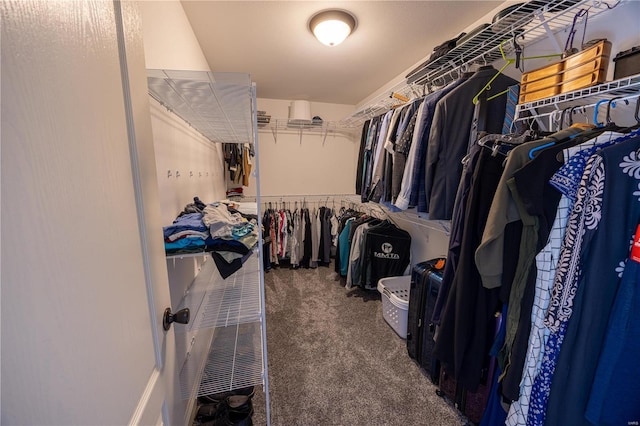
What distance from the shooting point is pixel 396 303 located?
6.51 feet

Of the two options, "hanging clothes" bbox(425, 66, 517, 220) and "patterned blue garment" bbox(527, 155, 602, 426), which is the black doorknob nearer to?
"patterned blue garment" bbox(527, 155, 602, 426)

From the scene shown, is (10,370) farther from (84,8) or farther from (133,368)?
(84,8)

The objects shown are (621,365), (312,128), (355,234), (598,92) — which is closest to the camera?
(621,365)

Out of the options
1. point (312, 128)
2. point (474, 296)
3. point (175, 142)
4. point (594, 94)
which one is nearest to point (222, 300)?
point (175, 142)

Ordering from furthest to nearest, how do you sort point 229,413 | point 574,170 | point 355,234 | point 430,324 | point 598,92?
point 355,234 < point 430,324 < point 229,413 < point 598,92 < point 574,170

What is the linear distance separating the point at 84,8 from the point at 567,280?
1.42 metres

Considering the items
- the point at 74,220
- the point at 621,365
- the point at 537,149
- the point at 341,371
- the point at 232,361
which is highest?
the point at 537,149

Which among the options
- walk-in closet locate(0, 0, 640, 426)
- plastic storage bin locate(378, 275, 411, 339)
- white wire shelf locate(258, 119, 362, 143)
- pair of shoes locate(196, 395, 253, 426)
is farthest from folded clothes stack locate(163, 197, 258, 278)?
white wire shelf locate(258, 119, 362, 143)

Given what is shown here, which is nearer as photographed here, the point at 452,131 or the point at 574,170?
the point at 574,170

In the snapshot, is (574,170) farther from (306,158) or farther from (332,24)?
(306,158)

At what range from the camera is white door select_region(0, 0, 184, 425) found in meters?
0.29

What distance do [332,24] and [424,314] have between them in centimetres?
210

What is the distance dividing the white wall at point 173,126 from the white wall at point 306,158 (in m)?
1.58

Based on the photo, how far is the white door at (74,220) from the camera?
0.95 feet
